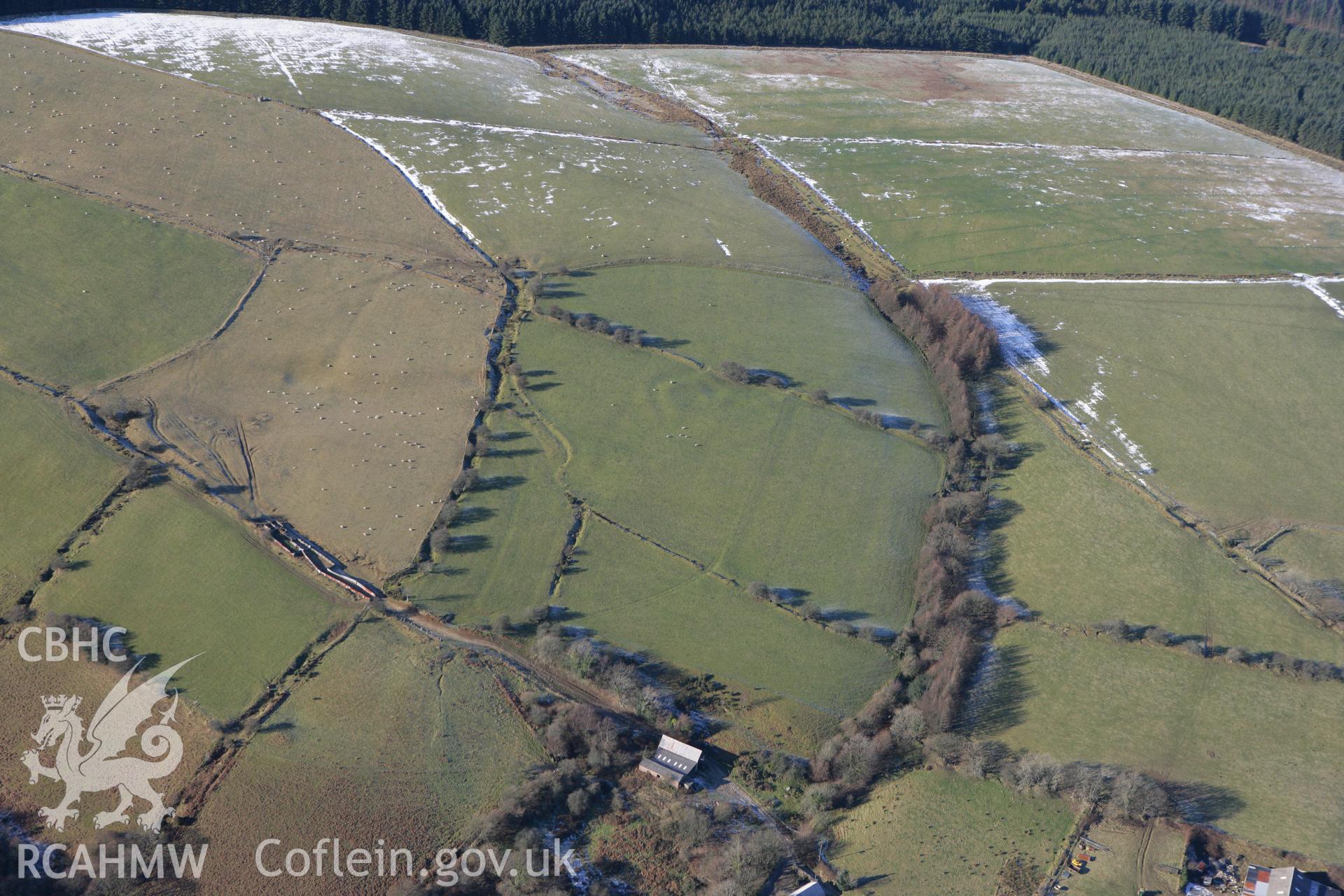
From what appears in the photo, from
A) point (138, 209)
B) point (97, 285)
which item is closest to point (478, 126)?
point (138, 209)

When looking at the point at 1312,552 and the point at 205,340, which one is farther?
the point at 205,340

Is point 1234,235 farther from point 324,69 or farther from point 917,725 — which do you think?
point 324,69

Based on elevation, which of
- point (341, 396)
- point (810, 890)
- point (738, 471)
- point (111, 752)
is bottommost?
point (111, 752)

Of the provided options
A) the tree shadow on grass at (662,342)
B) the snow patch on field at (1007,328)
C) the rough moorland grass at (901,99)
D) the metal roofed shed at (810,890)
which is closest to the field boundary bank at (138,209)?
the tree shadow on grass at (662,342)

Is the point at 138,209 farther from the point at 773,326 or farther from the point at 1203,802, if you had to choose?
the point at 1203,802

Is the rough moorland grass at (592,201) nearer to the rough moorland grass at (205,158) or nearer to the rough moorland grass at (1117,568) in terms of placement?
the rough moorland grass at (205,158)

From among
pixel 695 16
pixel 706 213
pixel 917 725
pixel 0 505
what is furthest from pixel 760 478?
pixel 695 16
